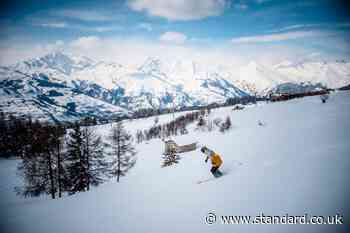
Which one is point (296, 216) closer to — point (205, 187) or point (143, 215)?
point (205, 187)

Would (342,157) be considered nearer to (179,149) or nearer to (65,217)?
(65,217)

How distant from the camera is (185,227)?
8414 mm

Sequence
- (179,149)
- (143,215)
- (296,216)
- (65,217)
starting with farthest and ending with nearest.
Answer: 1. (179,149)
2. (65,217)
3. (143,215)
4. (296,216)

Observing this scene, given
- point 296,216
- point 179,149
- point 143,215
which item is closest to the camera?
point 296,216

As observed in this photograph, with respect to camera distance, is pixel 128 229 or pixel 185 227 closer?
pixel 185 227

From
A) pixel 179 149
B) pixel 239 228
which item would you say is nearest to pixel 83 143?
pixel 239 228

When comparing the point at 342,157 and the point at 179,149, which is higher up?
the point at 342,157

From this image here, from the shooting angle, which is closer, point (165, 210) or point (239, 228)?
point (239, 228)

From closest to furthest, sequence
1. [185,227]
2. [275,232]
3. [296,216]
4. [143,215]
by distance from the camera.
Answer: [275,232], [296,216], [185,227], [143,215]

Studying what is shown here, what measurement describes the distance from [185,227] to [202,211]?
4.66 ft

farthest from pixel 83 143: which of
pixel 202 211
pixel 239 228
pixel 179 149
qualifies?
pixel 179 149

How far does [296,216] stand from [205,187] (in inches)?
234

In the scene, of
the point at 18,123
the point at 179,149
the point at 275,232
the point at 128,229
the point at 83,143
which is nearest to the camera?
the point at 275,232

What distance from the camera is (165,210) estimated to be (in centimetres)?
1039
